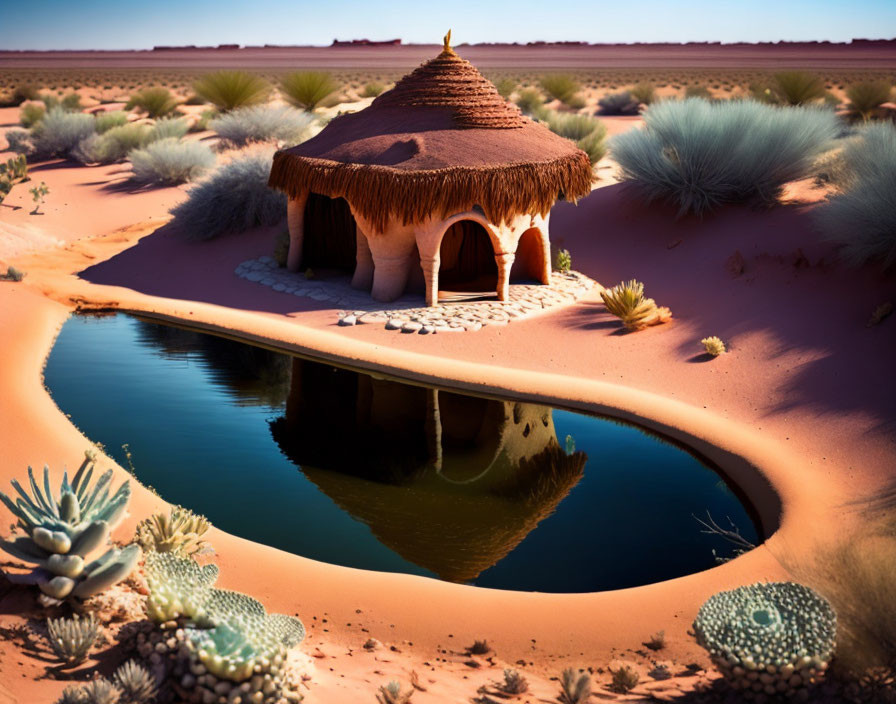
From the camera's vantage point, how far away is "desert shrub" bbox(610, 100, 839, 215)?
13.4 meters

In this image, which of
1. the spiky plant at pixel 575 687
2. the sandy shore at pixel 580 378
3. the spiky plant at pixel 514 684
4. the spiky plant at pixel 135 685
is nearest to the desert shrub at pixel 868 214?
the sandy shore at pixel 580 378

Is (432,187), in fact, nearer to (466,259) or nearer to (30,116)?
(466,259)

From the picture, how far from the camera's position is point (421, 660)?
5.05 m

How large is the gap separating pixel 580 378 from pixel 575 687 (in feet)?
18.2

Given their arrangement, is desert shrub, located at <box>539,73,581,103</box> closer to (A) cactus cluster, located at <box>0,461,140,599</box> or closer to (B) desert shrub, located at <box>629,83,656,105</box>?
(B) desert shrub, located at <box>629,83,656,105</box>

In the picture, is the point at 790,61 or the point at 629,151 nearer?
the point at 629,151

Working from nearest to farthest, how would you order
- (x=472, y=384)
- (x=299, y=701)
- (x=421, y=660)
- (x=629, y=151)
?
(x=299, y=701), (x=421, y=660), (x=472, y=384), (x=629, y=151)

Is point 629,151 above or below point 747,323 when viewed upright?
above

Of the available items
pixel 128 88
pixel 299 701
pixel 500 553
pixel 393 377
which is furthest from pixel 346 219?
pixel 128 88

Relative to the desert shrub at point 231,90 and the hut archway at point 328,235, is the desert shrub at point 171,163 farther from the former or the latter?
the hut archway at point 328,235

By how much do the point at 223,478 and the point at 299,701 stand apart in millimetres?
3714

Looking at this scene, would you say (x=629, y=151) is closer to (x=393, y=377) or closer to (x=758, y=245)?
(x=758, y=245)

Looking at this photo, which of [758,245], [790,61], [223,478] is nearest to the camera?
[223,478]

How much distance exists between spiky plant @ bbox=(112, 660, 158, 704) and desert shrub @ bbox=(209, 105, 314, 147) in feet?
54.8
